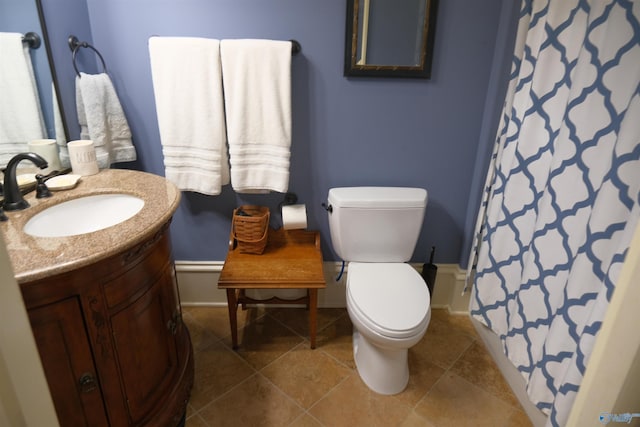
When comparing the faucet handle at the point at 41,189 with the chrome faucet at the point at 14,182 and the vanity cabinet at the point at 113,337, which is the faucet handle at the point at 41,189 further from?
the vanity cabinet at the point at 113,337

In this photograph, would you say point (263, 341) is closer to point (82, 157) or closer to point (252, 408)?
point (252, 408)

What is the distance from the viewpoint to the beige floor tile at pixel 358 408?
1.55 metres

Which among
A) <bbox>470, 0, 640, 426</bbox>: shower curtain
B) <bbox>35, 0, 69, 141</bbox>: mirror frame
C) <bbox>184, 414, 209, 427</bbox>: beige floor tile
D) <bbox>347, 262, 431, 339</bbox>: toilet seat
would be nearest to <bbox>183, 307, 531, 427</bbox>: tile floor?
<bbox>184, 414, 209, 427</bbox>: beige floor tile

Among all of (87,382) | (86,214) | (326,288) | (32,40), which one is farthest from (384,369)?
(32,40)

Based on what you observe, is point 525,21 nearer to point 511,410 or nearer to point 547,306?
point 547,306

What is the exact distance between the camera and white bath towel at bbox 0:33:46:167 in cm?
129

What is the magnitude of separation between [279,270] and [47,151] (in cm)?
107

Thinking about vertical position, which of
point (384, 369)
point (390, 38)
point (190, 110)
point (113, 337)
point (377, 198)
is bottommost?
point (384, 369)

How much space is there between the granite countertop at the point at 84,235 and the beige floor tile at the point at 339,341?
111cm

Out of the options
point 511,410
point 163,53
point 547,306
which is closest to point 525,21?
point 547,306

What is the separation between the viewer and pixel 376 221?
1807mm

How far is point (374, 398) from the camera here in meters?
1.66

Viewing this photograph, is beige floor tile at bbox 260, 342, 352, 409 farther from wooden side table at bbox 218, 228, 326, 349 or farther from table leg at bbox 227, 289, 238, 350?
table leg at bbox 227, 289, 238, 350

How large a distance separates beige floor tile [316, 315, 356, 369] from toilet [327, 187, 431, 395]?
0.15ft
